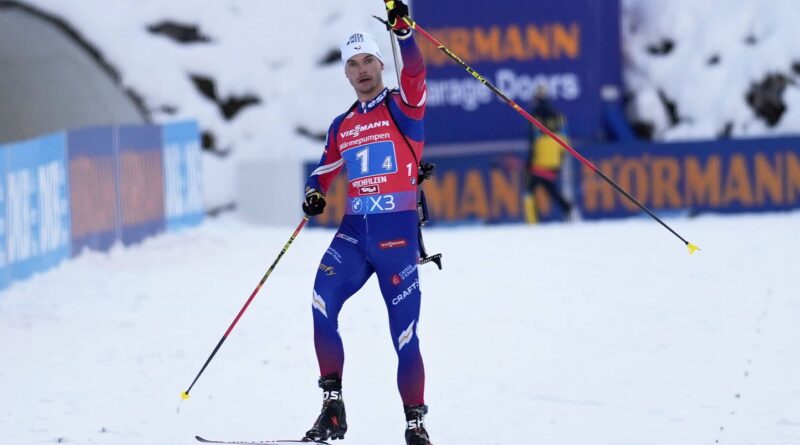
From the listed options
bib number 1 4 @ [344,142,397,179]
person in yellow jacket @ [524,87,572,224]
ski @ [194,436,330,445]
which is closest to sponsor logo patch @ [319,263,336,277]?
bib number 1 4 @ [344,142,397,179]

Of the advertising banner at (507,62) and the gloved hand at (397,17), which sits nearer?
the gloved hand at (397,17)

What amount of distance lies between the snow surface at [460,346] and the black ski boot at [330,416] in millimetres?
790

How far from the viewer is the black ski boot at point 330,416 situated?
7191mm

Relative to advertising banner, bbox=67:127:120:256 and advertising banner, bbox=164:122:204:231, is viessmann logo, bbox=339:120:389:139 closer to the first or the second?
advertising banner, bbox=67:127:120:256

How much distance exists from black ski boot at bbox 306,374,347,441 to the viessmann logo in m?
1.22

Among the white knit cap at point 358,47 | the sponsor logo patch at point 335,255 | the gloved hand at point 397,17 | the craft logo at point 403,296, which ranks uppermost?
the gloved hand at point 397,17

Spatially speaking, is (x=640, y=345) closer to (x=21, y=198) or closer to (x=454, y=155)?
(x=21, y=198)

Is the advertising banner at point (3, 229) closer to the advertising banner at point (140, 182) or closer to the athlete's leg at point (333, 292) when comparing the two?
the advertising banner at point (140, 182)

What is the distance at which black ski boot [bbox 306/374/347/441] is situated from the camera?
7.19 metres

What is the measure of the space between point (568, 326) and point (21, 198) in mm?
5625

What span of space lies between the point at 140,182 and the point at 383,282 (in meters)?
11.3

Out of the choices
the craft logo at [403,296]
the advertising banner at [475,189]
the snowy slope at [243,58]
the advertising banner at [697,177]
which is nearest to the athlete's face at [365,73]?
the craft logo at [403,296]

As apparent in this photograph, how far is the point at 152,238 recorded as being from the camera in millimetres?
18469

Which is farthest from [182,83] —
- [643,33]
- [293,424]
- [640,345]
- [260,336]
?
[293,424]
